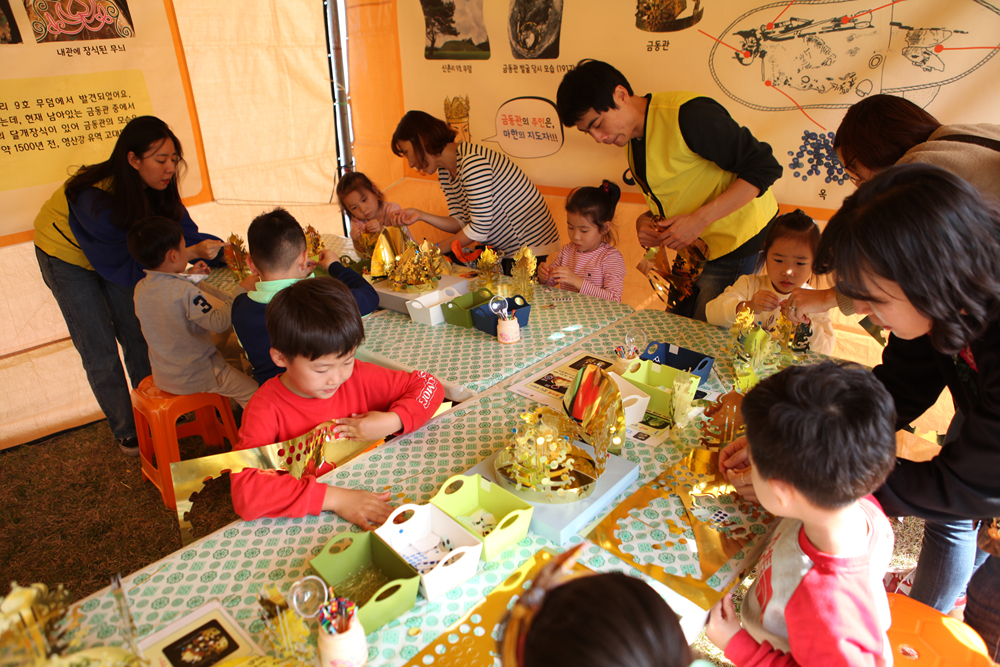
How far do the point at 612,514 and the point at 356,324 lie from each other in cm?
95

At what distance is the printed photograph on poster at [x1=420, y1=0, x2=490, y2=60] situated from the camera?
4570mm

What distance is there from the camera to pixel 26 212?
3.70 metres

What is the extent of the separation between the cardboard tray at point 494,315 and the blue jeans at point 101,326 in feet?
7.30

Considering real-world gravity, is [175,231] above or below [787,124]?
below

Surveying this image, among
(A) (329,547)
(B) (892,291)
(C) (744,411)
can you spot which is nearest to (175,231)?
(A) (329,547)

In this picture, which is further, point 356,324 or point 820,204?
point 820,204

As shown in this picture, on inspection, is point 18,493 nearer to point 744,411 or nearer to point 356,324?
point 356,324

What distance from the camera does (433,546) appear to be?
1381 mm

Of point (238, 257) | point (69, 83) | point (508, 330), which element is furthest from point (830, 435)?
point (69, 83)

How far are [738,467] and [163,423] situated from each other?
270 cm

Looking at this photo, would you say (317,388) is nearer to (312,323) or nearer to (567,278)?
(312,323)

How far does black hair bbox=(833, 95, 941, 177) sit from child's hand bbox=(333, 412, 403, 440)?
5.85 ft

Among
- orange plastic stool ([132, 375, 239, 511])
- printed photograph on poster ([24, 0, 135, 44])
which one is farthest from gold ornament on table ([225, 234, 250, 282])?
printed photograph on poster ([24, 0, 135, 44])

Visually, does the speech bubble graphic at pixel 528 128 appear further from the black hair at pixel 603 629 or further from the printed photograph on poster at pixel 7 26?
the black hair at pixel 603 629
